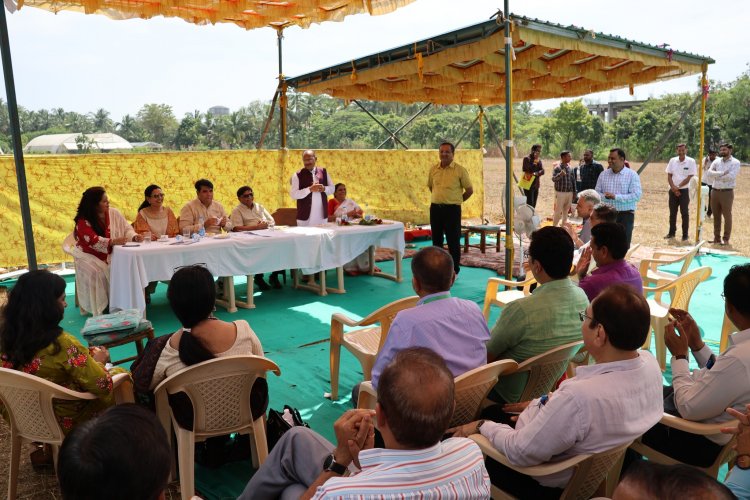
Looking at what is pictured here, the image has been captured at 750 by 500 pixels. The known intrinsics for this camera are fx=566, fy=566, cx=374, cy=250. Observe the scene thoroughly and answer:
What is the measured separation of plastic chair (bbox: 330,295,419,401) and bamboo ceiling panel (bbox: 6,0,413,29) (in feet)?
9.69

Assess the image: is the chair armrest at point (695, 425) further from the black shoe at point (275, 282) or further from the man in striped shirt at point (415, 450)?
the black shoe at point (275, 282)

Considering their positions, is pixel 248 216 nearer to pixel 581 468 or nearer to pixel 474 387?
pixel 474 387

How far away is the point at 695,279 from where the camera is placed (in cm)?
439

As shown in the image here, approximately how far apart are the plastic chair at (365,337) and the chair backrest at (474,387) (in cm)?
107

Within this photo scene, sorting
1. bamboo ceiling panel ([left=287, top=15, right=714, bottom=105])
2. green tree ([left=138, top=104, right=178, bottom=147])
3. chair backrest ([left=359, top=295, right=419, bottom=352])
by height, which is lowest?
chair backrest ([left=359, top=295, right=419, bottom=352])

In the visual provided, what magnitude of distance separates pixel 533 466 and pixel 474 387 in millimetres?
489

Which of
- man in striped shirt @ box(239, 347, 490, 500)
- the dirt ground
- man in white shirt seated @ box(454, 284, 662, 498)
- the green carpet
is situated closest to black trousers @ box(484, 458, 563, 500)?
man in white shirt seated @ box(454, 284, 662, 498)

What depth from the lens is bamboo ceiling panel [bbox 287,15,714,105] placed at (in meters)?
5.62

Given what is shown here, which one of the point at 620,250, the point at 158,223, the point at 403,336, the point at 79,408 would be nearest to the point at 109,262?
the point at 158,223

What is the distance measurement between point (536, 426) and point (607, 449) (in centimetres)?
24

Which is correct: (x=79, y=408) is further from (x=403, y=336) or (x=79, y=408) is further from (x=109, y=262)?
(x=109, y=262)

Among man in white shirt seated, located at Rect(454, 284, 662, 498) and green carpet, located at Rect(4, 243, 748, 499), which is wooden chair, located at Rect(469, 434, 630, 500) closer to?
man in white shirt seated, located at Rect(454, 284, 662, 498)

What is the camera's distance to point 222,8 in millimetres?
5730

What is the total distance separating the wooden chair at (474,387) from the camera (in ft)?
7.55
